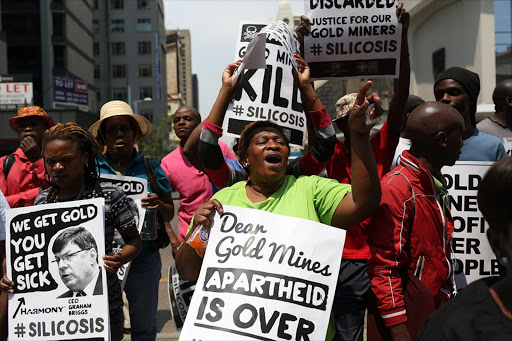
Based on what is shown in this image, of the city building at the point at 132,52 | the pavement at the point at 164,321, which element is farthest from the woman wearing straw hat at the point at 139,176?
the city building at the point at 132,52

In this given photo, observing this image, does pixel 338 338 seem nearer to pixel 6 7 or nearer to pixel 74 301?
pixel 74 301

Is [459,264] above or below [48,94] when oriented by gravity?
below

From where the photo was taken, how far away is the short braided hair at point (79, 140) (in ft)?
12.4

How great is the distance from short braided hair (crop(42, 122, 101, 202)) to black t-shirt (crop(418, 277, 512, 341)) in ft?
8.34

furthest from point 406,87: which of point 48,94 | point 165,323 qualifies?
point 48,94

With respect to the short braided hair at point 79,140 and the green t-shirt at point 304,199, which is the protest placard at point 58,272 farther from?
the green t-shirt at point 304,199

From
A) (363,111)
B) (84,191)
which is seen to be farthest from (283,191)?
(84,191)

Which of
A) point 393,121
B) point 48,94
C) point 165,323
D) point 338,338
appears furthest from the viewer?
point 48,94

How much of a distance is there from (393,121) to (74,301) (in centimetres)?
200

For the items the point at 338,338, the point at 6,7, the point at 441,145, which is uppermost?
the point at 6,7

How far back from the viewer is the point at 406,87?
3.84 m

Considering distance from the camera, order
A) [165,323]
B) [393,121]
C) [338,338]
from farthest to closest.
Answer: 1. [165,323]
2. [393,121]
3. [338,338]

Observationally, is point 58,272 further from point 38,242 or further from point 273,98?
point 273,98

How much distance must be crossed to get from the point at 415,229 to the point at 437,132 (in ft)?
1.64
